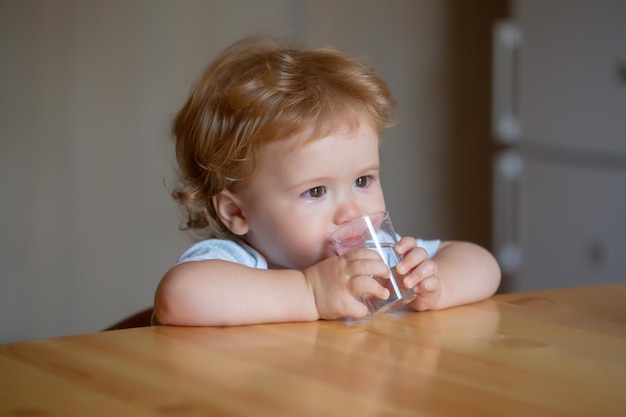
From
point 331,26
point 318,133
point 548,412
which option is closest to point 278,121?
point 318,133

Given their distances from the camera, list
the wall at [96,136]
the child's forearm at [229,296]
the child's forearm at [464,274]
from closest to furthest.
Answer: the child's forearm at [229,296]
the child's forearm at [464,274]
the wall at [96,136]

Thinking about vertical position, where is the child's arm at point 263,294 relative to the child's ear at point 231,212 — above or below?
below

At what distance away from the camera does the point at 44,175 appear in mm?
2492

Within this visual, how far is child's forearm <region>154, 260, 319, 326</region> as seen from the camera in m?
0.85

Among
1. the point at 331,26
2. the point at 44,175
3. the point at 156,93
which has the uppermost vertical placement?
the point at 331,26

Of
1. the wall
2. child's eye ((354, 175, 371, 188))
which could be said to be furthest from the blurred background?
child's eye ((354, 175, 371, 188))

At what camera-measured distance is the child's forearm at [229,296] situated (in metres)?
0.85

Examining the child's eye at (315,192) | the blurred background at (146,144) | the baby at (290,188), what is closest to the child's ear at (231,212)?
the baby at (290,188)

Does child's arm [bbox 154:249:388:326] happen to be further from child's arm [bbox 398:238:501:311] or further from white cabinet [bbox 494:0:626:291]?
white cabinet [bbox 494:0:626:291]

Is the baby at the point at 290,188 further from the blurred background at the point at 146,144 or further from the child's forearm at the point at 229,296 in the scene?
the blurred background at the point at 146,144

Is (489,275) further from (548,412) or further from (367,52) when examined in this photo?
(367,52)

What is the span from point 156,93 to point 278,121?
5.54 feet

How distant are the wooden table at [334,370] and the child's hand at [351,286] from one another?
2 centimetres

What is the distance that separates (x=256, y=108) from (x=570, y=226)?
1863 mm
